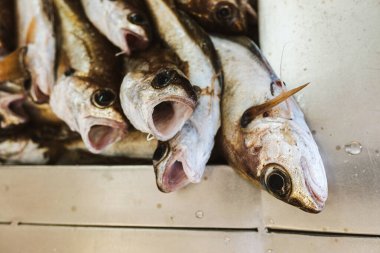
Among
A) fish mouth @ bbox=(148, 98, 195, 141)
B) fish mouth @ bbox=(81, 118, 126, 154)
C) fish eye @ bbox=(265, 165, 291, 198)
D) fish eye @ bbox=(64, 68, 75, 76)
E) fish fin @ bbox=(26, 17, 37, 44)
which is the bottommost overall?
fish mouth @ bbox=(81, 118, 126, 154)

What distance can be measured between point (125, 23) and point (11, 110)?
865 millimetres

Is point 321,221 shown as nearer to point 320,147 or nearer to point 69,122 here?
point 320,147

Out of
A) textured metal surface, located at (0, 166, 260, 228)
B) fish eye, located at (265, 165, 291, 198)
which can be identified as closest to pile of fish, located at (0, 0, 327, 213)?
fish eye, located at (265, 165, 291, 198)

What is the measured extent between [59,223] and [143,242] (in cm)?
42

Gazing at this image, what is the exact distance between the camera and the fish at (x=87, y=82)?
66.9 inches

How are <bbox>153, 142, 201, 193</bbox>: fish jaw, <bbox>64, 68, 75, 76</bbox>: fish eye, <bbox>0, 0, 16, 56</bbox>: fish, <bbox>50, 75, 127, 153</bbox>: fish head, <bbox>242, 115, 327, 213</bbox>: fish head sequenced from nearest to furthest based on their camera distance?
<bbox>242, 115, 327, 213</bbox>: fish head
<bbox>153, 142, 201, 193</bbox>: fish jaw
<bbox>50, 75, 127, 153</bbox>: fish head
<bbox>64, 68, 75, 76</bbox>: fish eye
<bbox>0, 0, 16, 56</bbox>: fish

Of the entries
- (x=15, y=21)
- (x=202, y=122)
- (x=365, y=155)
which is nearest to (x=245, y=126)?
(x=202, y=122)

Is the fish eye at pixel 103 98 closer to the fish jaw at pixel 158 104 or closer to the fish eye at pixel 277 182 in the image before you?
the fish jaw at pixel 158 104

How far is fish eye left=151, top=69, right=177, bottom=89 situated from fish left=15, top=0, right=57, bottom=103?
0.71 meters

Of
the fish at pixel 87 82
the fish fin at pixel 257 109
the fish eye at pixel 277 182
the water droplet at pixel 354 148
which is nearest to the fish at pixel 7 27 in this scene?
the fish at pixel 87 82

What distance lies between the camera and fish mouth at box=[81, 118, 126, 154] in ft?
5.53

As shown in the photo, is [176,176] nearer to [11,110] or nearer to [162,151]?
[162,151]

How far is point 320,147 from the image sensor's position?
1.64 m

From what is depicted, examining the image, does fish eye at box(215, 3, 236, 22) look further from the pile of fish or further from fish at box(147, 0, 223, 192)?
fish at box(147, 0, 223, 192)
